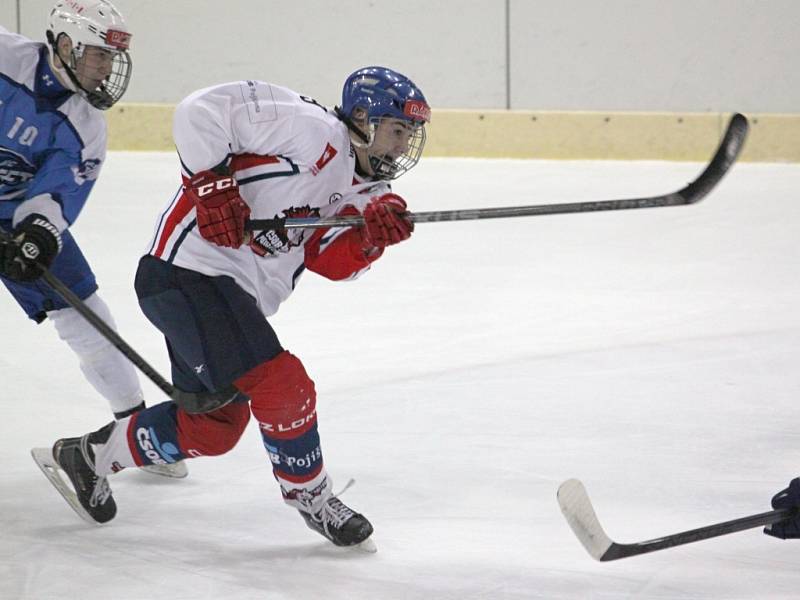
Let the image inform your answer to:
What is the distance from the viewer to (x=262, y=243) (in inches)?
99.3

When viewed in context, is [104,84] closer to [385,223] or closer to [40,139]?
[40,139]

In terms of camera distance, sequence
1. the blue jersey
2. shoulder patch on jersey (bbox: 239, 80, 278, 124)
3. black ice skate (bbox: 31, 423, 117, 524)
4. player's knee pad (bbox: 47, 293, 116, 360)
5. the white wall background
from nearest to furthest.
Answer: shoulder patch on jersey (bbox: 239, 80, 278, 124), black ice skate (bbox: 31, 423, 117, 524), the blue jersey, player's knee pad (bbox: 47, 293, 116, 360), the white wall background

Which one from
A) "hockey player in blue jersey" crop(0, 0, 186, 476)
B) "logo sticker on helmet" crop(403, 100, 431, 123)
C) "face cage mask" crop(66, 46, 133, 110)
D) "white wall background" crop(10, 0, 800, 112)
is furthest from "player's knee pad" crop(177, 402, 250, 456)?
"white wall background" crop(10, 0, 800, 112)

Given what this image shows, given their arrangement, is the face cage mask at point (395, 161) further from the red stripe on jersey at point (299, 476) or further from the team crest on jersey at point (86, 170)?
the team crest on jersey at point (86, 170)

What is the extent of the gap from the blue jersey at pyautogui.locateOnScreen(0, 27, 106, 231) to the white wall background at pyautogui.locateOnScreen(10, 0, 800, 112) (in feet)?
Result: 15.8

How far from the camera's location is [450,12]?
24.9ft

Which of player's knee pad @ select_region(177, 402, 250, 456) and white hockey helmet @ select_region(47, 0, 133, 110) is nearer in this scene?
player's knee pad @ select_region(177, 402, 250, 456)

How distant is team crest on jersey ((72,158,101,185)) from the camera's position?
115 inches

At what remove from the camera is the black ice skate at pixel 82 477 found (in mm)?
2672

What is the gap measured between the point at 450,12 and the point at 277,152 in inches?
208

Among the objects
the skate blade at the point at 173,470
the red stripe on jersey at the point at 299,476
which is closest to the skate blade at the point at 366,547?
the red stripe on jersey at the point at 299,476

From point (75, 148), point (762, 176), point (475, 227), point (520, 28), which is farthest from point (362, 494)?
point (520, 28)

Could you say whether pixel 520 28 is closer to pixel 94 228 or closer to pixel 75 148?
pixel 94 228

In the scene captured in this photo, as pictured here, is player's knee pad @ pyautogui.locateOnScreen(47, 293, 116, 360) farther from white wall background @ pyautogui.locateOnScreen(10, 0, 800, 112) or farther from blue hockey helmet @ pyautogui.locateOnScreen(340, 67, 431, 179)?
white wall background @ pyautogui.locateOnScreen(10, 0, 800, 112)
